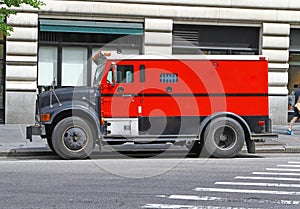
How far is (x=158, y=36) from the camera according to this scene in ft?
64.7

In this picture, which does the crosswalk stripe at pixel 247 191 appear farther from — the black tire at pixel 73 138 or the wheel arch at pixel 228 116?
the black tire at pixel 73 138

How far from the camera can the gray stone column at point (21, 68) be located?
19000 millimetres

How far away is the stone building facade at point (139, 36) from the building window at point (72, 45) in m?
0.04

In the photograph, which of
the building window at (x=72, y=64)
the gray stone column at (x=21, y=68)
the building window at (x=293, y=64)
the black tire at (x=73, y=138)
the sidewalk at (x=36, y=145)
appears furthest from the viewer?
the building window at (x=293, y=64)

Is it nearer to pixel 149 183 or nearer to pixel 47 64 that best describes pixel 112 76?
pixel 149 183

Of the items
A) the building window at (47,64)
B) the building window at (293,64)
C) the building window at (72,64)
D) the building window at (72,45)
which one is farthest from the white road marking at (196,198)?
the building window at (293,64)

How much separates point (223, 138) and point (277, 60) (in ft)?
28.9

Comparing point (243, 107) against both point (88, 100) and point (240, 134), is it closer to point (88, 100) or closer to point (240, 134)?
point (240, 134)

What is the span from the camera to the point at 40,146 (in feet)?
45.7

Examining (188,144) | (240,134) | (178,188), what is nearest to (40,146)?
(188,144)

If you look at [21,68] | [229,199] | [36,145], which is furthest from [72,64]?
[229,199]

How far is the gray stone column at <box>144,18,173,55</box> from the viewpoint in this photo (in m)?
19.7

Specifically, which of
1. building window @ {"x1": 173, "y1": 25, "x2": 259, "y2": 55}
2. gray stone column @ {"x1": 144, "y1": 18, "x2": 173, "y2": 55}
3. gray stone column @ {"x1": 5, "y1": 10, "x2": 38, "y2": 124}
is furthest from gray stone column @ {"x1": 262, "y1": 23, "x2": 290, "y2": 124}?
gray stone column @ {"x1": 5, "y1": 10, "x2": 38, "y2": 124}

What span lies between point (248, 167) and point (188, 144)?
251cm
